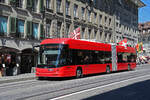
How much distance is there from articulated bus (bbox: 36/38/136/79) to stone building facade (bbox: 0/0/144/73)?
380 cm

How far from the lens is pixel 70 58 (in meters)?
16.0

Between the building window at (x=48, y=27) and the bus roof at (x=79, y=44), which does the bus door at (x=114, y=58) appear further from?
the building window at (x=48, y=27)

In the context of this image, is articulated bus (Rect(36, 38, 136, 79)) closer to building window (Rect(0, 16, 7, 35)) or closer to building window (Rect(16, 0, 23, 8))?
building window (Rect(0, 16, 7, 35))

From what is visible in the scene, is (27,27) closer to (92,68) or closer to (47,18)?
(47,18)

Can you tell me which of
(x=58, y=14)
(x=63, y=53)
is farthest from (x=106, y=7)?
(x=63, y=53)

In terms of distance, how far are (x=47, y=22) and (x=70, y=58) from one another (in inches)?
497

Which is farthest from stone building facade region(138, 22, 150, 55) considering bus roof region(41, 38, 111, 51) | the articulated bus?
bus roof region(41, 38, 111, 51)

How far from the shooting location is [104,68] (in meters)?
21.0

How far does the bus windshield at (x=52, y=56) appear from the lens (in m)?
15.2

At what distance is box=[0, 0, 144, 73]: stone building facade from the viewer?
71.9 feet

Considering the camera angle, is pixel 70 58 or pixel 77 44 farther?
pixel 77 44

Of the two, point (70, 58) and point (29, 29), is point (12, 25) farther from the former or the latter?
point (70, 58)

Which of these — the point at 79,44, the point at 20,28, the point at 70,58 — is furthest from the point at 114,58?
the point at 20,28

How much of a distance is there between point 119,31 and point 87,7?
1385cm
